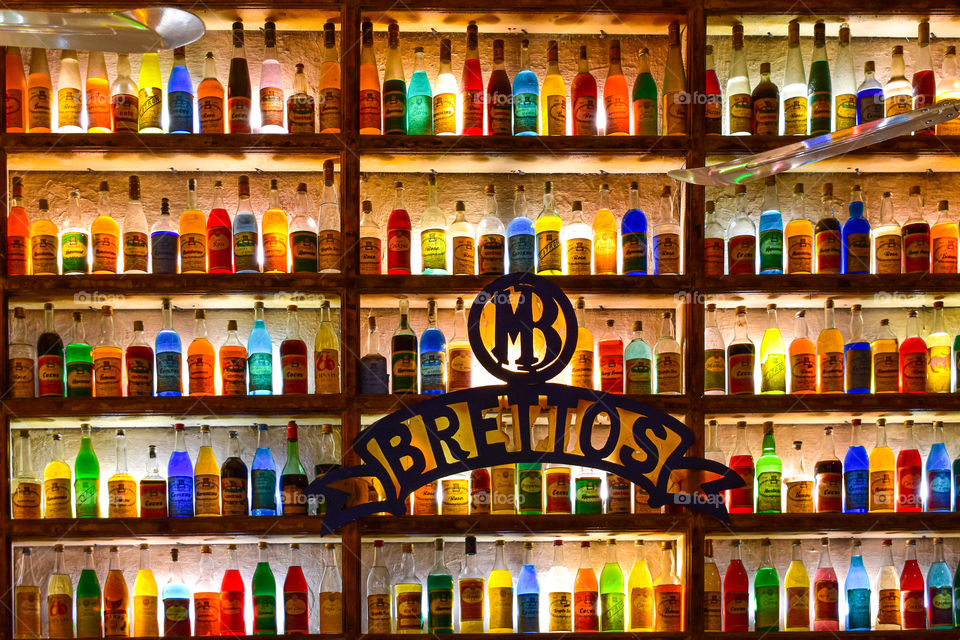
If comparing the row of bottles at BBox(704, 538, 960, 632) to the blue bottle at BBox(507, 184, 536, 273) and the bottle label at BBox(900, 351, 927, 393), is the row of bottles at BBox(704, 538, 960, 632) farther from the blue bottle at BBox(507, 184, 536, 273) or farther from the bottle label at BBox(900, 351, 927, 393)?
the blue bottle at BBox(507, 184, 536, 273)

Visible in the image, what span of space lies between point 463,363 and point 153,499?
31.6 inches

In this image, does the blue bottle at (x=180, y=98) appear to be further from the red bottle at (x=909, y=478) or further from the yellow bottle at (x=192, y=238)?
the red bottle at (x=909, y=478)

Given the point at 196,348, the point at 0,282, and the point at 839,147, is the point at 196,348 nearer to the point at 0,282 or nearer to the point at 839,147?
the point at 0,282

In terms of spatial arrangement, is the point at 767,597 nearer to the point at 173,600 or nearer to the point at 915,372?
the point at 915,372

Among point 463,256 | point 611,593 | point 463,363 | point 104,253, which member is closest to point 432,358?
point 463,363

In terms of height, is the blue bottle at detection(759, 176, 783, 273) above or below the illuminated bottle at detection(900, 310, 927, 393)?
above

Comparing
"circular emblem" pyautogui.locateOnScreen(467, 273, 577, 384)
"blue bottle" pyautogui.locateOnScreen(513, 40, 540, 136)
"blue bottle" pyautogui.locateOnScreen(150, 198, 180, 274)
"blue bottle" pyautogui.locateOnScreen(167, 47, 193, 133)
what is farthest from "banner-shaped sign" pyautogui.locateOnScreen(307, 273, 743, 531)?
"blue bottle" pyautogui.locateOnScreen(167, 47, 193, 133)

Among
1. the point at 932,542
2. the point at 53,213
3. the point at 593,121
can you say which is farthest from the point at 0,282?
the point at 932,542

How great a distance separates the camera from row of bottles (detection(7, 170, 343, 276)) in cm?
246

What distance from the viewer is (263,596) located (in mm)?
2398

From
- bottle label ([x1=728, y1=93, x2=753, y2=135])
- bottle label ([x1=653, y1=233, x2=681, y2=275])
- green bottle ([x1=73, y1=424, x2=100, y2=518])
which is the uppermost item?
bottle label ([x1=728, y1=93, x2=753, y2=135])

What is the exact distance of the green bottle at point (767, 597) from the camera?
8.13 ft

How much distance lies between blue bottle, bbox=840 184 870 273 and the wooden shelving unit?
0.24ft

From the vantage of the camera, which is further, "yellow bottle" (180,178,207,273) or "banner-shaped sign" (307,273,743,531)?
"yellow bottle" (180,178,207,273)
